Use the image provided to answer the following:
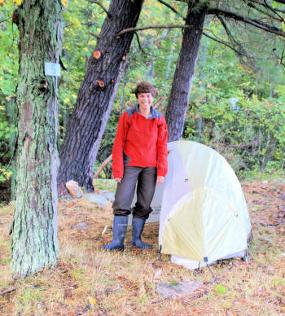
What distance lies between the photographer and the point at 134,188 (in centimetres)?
421

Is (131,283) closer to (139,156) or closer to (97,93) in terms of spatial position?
(139,156)

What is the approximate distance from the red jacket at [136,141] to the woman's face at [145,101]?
2.9 inches

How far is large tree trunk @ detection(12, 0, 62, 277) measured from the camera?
3.11m

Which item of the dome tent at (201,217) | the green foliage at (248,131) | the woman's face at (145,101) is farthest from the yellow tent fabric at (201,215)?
the green foliage at (248,131)

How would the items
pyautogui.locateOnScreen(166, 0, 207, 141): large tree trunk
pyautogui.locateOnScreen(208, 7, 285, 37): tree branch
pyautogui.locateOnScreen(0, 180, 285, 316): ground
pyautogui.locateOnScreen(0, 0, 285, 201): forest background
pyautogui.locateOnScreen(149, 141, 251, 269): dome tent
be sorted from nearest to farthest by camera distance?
pyautogui.locateOnScreen(0, 180, 285, 316): ground, pyautogui.locateOnScreen(149, 141, 251, 269): dome tent, pyautogui.locateOnScreen(208, 7, 285, 37): tree branch, pyautogui.locateOnScreen(166, 0, 207, 141): large tree trunk, pyautogui.locateOnScreen(0, 0, 285, 201): forest background

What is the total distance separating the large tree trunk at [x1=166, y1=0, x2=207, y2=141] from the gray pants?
9.70 ft

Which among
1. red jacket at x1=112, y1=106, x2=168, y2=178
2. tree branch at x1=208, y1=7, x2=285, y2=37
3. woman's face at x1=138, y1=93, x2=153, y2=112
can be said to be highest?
tree branch at x1=208, y1=7, x2=285, y2=37

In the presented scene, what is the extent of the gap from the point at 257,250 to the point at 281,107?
679cm

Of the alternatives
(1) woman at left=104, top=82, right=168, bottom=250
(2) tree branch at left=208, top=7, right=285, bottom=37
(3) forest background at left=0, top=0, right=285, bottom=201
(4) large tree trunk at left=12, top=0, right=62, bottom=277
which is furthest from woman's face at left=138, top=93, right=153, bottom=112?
(3) forest background at left=0, top=0, right=285, bottom=201

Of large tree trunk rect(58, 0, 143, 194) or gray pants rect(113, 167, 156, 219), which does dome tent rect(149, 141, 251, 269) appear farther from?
large tree trunk rect(58, 0, 143, 194)

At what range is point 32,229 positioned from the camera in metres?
3.33

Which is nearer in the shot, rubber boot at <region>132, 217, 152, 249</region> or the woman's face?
the woman's face

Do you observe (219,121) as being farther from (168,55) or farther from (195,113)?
(168,55)

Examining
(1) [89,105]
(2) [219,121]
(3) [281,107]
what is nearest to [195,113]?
(2) [219,121]
